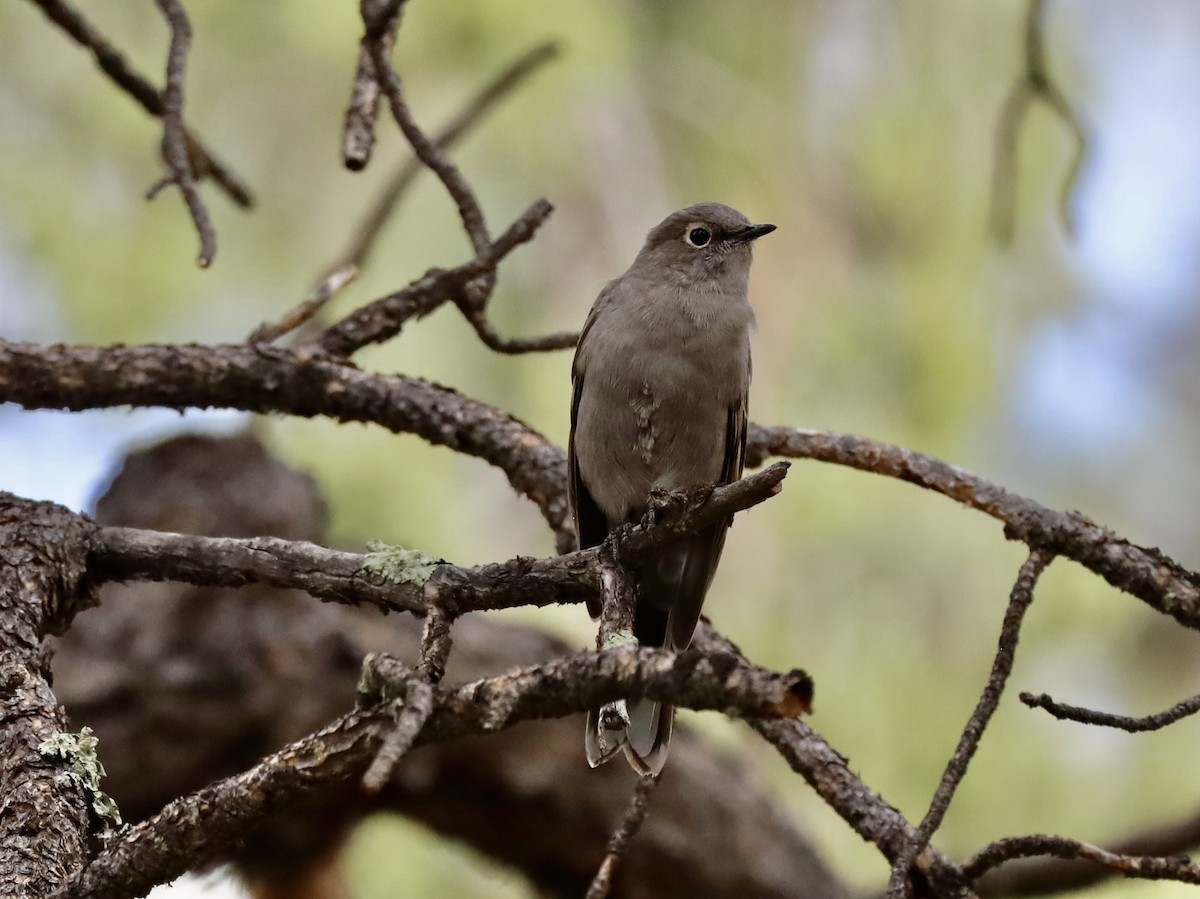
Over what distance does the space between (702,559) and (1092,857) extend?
5.74 feet

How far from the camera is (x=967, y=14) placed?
6770 mm

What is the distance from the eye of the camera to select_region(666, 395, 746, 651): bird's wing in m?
4.11

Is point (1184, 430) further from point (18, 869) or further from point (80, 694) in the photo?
point (18, 869)

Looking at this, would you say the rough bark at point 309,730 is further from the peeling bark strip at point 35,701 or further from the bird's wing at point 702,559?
the peeling bark strip at point 35,701

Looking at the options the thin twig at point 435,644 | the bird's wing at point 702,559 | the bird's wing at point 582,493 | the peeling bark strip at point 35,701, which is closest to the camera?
the thin twig at point 435,644

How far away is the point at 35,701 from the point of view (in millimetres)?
2650

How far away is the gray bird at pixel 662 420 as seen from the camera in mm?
4199

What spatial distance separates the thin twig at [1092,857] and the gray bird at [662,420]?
1359mm

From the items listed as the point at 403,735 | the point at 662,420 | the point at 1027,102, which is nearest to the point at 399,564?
the point at 403,735

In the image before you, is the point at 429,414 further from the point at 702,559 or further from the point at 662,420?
the point at 702,559

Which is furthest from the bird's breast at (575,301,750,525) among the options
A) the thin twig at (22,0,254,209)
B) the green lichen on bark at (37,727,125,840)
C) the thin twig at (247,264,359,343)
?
the green lichen on bark at (37,727,125,840)

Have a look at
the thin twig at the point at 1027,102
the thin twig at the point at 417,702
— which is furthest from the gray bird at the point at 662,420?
the thin twig at the point at 417,702

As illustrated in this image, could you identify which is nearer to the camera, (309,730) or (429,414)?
(429,414)

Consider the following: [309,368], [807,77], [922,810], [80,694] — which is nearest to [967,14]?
[807,77]
